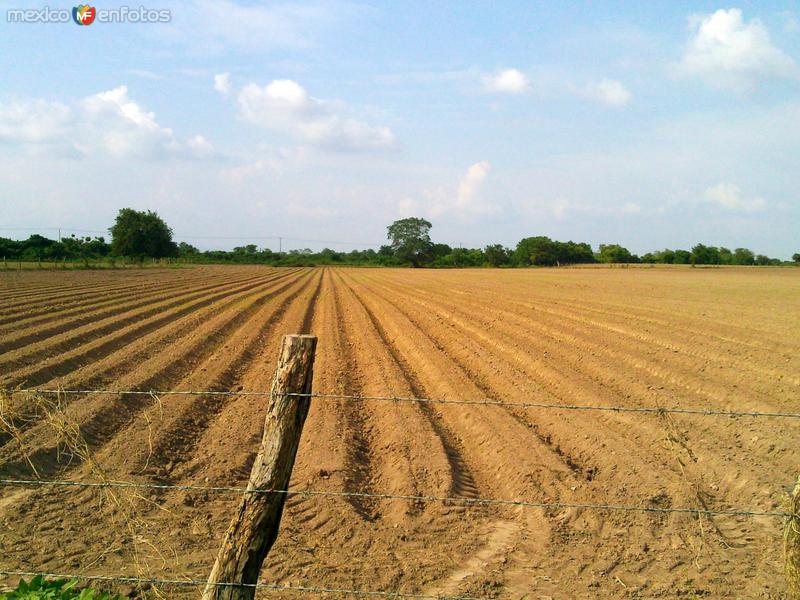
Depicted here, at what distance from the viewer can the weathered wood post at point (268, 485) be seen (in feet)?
10.4

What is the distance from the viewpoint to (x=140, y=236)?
2776 inches

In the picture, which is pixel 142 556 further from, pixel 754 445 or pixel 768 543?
pixel 754 445

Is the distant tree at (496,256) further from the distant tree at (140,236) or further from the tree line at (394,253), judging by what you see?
the distant tree at (140,236)

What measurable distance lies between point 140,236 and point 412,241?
63.9 metres

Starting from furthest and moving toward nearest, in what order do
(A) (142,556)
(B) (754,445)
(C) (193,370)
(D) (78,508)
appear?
(C) (193,370), (B) (754,445), (D) (78,508), (A) (142,556)

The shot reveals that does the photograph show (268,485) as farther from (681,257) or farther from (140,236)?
(681,257)

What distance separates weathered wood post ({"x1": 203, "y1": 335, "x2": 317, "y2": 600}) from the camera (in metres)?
3.18

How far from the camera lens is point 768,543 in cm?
522

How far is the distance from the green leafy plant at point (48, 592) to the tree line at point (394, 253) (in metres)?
61.3

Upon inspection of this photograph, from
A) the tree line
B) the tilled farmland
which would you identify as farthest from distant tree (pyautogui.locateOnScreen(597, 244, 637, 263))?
the tilled farmland

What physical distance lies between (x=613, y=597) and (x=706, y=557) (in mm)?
1115

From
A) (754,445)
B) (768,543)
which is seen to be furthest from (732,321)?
(768,543)

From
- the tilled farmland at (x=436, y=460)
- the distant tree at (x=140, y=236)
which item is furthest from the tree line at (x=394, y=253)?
the tilled farmland at (x=436, y=460)

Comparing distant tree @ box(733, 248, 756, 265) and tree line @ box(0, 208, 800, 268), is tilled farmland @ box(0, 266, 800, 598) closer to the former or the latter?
tree line @ box(0, 208, 800, 268)
